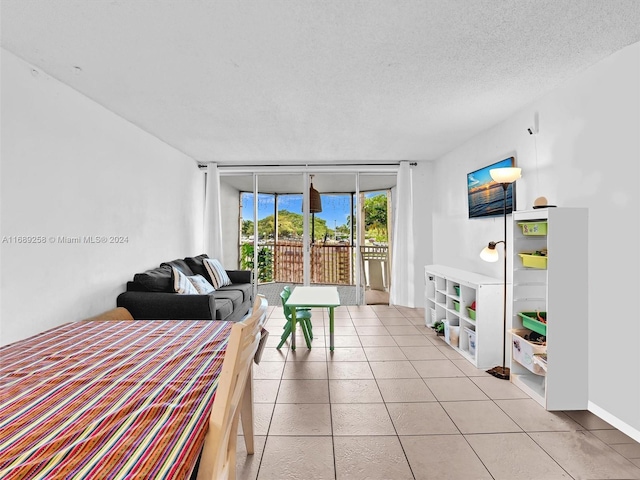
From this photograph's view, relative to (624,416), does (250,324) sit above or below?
above

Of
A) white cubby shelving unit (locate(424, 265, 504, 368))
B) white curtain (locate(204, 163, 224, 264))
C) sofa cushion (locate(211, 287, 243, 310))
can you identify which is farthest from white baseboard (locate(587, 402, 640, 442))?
white curtain (locate(204, 163, 224, 264))

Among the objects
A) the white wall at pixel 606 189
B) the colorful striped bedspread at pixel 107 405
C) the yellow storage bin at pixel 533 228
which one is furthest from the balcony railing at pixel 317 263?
the colorful striped bedspread at pixel 107 405

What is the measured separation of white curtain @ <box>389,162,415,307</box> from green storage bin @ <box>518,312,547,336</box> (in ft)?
9.80

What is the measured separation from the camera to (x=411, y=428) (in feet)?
7.51

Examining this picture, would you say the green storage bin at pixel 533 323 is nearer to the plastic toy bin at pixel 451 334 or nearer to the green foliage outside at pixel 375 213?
the plastic toy bin at pixel 451 334

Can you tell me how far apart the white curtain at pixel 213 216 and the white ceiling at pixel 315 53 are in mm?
2108

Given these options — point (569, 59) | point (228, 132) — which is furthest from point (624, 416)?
point (228, 132)

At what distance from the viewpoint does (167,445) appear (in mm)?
883

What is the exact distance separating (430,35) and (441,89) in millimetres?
892

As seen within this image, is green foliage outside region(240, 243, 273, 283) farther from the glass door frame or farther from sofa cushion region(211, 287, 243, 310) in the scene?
sofa cushion region(211, 287, 243, 310)

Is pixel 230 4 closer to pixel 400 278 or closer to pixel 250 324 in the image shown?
pixel 250 324

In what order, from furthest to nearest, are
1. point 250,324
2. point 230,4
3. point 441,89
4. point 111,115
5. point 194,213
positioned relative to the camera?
1. point 194,213
2. point 111,115
3. point 441,89
4. point 230,4
5. point 250,324

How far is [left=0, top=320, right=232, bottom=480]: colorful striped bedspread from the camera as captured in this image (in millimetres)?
814

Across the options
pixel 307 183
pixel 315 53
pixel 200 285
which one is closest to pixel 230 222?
pixel 307 183
